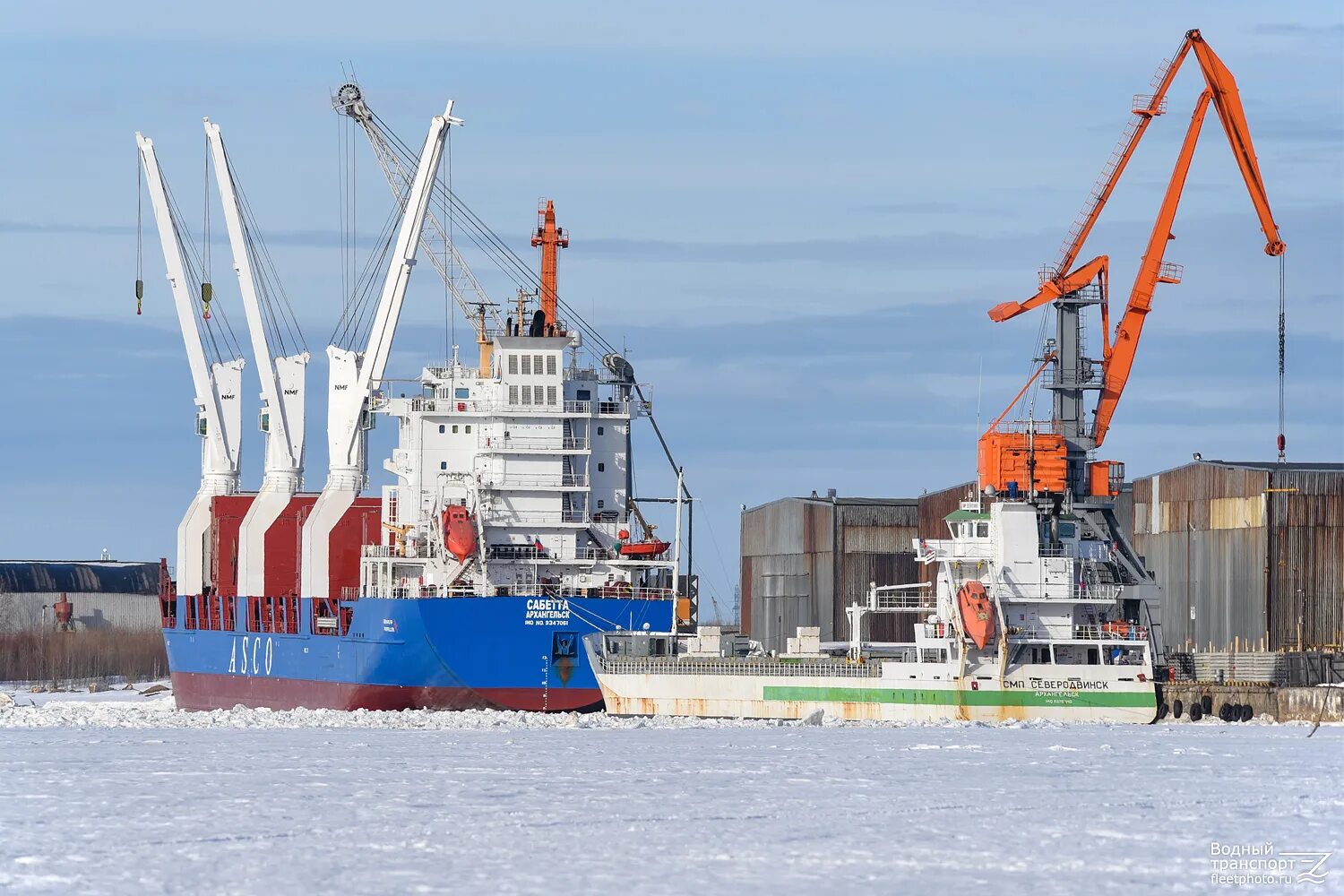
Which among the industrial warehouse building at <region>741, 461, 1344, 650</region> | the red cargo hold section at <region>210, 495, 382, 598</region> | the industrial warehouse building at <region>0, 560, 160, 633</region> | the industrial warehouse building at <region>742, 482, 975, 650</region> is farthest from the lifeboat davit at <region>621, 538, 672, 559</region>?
the industrial warehouse building at <region>0, 560, 160, 633</region>

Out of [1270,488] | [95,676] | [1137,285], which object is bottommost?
[95,676]

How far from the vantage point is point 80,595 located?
391 ft

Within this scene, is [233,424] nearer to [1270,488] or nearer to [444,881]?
[1270,488]

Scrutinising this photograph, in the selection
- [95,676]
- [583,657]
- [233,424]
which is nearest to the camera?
[583,657]

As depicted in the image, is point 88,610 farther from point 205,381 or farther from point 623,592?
point 623,592

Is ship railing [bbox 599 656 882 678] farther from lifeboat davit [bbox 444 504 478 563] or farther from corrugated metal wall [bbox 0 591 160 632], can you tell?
corrugated metal wall [bbox 0 591 160 632]

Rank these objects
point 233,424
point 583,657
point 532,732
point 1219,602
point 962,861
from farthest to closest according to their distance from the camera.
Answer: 1. point 233,424
2. point 1219,602
3. point 583,657
4. point 532,732
5. point 962,861

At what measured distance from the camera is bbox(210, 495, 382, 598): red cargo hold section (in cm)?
6469

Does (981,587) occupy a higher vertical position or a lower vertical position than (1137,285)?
lower

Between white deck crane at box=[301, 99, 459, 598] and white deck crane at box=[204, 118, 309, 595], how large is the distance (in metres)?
3.57

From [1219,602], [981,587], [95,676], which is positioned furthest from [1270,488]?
[95,676]

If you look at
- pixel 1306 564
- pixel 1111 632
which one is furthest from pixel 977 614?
pixel 1306 564

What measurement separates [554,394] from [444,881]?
35.3 m

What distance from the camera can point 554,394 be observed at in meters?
59.8
